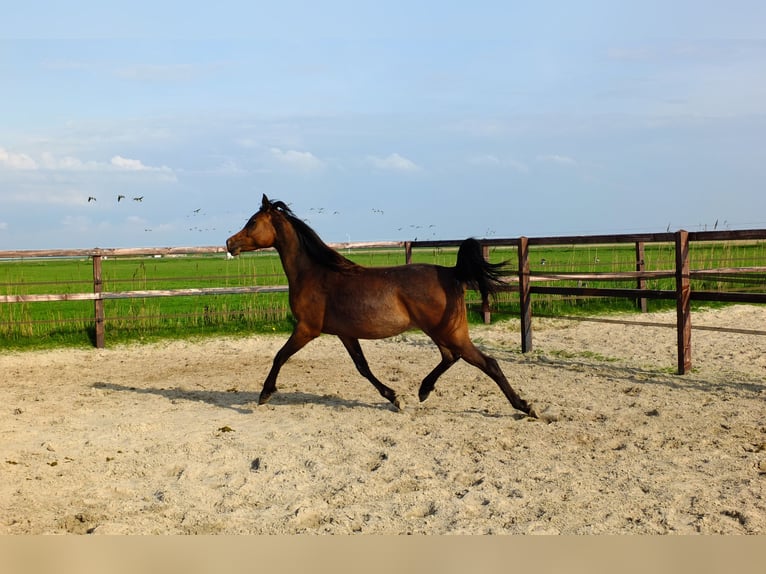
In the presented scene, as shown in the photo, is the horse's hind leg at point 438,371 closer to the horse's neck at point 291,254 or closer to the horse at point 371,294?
the horse at point 371,294

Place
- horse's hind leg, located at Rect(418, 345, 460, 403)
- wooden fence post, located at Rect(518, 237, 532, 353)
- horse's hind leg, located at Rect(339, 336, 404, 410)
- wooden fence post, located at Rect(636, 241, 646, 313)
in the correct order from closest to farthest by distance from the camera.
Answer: horse's hind leg, located at Rect(418, 345, 460, 403) < horse's hind leg, located at Rect(339, 336, 404, 410) < wooden fence post, located at Rect(518, 237, 532, 353) < wooden fence post, located at Rect(636, 241, 646, 313)

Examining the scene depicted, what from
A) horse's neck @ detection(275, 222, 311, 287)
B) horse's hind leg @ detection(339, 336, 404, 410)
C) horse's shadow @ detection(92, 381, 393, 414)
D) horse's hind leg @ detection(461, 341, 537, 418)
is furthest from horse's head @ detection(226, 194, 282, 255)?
horse's hind leg @ detection(461, 341, 537, 418)

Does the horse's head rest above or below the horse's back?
above

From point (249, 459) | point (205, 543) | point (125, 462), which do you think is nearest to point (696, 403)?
point (249, 459)

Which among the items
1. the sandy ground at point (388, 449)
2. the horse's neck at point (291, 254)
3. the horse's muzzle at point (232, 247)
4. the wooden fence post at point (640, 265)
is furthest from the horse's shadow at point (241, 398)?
the wooden fence post at point (640, 265)

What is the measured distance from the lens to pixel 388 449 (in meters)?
5.33

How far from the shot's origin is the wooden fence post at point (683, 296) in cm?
805

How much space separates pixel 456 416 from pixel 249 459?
1964mm

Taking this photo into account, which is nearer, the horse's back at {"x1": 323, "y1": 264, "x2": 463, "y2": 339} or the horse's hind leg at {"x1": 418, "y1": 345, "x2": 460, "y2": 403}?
the horse's back at {"x1": 323, "y1": 264, "x2": 463, "y2": 339}

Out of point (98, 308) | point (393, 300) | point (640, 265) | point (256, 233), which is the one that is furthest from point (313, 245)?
point (640, 265)

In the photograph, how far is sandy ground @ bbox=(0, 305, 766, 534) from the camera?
3988 millimetres

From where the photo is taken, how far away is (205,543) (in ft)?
6.08

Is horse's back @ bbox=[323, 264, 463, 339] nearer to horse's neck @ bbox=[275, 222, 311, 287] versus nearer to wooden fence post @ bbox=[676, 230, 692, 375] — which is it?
horse's neck @ bbox=[275, 222, 311, 287]

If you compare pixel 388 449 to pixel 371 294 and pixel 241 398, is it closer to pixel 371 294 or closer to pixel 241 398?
pixel 371 294
